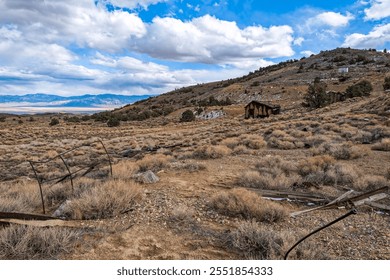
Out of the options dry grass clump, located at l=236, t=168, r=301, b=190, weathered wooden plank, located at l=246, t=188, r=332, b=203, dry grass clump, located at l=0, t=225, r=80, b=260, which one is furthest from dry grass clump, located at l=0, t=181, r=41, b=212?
weathered wooden plank, located at l=246, t=188, r=332, b=203

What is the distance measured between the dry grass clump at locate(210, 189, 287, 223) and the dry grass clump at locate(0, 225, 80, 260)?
3.22m

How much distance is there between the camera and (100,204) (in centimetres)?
625

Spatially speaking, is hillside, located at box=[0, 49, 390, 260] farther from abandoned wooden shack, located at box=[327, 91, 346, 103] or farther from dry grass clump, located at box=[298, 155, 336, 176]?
abandoned wooden shack, located at box=[327, 91, 346, 103]

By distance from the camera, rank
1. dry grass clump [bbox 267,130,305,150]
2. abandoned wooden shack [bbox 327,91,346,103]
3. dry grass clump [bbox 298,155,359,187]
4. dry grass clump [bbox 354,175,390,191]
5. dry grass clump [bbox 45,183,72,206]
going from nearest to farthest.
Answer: dry grass clump [bbox 45,183,72,206], dry grass clump [bbox 354,175,390,191], dry grass clump [bbox 298,155,359,187], dry grass clump [bbox 267,130,305,150], abandoned wooden shack [bbox 327,91,346,103]

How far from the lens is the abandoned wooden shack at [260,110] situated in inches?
1619

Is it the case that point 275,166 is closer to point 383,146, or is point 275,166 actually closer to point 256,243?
point 256,243

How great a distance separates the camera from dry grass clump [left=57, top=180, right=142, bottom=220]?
6129mm

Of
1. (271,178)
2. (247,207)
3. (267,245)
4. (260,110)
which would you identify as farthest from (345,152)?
(260,110)

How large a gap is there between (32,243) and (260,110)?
39.2m

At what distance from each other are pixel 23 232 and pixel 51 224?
2.04 ft

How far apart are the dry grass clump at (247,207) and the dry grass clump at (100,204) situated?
2.04 m

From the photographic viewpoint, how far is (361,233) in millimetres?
5426

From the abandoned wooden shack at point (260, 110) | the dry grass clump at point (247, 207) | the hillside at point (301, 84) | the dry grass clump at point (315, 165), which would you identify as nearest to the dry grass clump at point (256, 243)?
the dry grass clump at point (247, 207)
